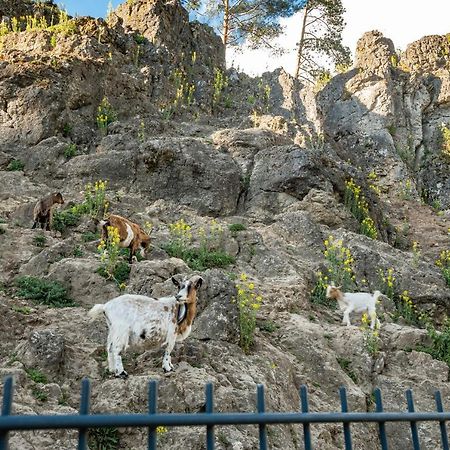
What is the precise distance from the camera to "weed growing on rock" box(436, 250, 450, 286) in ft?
43.2

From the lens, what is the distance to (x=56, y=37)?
1956cm

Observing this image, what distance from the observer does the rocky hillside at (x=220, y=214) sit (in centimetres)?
709

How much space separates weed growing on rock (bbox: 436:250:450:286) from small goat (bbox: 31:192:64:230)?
900cm

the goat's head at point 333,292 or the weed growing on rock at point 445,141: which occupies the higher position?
the weed growing on rock at point 445,141

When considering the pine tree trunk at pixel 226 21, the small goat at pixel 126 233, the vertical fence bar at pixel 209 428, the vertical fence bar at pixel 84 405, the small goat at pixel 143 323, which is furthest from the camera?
the pine tree trunk at pixel 226 21

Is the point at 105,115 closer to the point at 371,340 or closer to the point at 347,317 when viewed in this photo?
the point at 347,317

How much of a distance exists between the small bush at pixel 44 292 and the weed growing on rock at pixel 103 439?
3.25 meters

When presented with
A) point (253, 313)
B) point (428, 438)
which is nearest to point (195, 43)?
point (253, 313)

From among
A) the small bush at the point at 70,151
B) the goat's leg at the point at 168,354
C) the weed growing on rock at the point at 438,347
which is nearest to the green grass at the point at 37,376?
the goat's leg at the point at 168,354

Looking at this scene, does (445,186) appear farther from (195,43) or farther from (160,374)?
(160,374)

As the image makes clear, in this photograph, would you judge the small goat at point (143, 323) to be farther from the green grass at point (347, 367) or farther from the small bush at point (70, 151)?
the small bush at point (70, 151)

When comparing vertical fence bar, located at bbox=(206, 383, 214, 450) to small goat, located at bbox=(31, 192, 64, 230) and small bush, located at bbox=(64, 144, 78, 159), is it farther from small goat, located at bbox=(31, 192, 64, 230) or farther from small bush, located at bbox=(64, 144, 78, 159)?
small bush, located at bbox=(64, 144, 78, 159)

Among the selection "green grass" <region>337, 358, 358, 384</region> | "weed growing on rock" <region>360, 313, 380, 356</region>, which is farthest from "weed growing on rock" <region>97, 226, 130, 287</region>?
"weed growing on rock" <region>360, 313, 380, 356</region>

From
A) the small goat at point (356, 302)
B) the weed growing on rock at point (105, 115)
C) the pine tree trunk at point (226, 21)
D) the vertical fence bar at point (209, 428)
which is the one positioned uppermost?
the pine tree trunk at point (226, 21)
